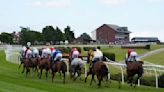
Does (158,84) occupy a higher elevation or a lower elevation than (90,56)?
lower

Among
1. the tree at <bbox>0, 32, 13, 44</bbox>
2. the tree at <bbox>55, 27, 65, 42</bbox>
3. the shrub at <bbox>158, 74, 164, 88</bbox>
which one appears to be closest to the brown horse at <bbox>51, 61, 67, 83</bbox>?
the shrub at <bbox>158, 74, 164, 88</bbox>

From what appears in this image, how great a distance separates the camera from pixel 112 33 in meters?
135

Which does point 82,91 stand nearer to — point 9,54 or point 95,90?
point 95,90

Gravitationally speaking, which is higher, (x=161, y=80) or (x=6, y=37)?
(x=6, y=37)

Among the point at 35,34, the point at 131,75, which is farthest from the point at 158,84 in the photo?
the point at 35,34

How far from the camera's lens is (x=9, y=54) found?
1479 inches

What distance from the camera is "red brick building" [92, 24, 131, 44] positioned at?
5300 inches

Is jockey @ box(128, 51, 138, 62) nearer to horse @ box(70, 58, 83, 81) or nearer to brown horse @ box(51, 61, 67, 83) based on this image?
brown horse @ box(51, 61, 67, 83)

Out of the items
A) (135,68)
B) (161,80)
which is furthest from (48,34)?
(135,68)

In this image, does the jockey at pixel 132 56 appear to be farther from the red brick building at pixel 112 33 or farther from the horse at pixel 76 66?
the red brick building at pixel 112 33

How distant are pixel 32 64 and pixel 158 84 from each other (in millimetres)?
8219

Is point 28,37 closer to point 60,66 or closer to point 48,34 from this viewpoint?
point 48,34

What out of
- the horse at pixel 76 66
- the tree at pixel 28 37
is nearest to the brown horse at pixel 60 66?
the horse at pixel 76 66

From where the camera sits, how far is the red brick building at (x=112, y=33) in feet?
442
